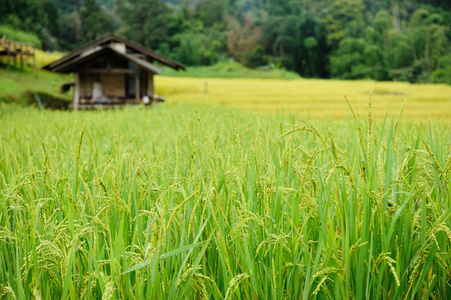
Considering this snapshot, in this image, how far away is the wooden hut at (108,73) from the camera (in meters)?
14.5

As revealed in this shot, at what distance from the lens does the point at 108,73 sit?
618 inches

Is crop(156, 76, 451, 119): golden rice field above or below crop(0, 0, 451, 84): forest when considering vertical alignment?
below

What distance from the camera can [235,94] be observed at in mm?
19781

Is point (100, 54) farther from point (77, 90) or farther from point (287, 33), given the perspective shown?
point (287, 33)

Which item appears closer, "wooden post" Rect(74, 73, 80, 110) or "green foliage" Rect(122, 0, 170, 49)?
"wooden post" Rect(74, 73, 80, 110)

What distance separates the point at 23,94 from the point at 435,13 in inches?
1383

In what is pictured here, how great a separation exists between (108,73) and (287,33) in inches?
1384

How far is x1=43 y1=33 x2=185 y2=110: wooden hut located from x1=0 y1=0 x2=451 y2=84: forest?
22.5m

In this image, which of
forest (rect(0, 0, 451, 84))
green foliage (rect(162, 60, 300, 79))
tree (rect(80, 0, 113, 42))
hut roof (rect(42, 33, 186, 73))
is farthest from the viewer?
tree (rect(80, 0, 113, 42))

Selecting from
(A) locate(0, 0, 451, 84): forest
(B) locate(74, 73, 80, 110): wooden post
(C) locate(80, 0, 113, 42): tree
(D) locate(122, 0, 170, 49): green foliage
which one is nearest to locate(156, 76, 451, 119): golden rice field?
(B) locate(74, 73, 80, 110): wooden post

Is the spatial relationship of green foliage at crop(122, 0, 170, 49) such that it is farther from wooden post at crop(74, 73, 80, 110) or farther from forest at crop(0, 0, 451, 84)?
wooden post at crop(74, 73, 80, 110)

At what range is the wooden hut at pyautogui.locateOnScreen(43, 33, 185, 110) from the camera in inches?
572

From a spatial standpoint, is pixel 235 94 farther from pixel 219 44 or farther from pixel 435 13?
pixel 219 44

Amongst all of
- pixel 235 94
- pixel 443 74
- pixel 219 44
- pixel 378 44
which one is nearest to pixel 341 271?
pixel 235 94
